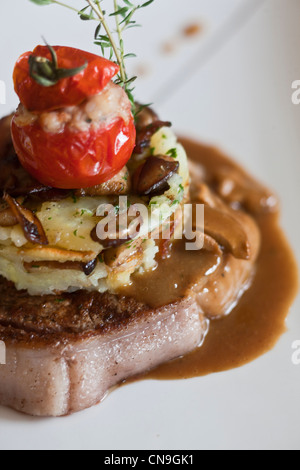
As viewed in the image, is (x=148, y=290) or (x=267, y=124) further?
(x=267, y=124)

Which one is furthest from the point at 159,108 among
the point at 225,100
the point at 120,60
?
the point at 120,60

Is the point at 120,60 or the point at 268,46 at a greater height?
the point at 268,46

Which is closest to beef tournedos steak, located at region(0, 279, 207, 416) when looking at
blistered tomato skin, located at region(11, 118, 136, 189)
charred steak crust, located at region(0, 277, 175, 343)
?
charred steak crust, located at region(0, 277, 175, 343)

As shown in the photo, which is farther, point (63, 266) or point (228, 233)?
point (228, 233)

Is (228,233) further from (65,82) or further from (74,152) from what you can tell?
(65,82)

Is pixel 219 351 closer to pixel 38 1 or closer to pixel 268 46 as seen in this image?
pixel 38 1

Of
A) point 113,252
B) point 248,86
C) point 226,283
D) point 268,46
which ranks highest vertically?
point 268,46

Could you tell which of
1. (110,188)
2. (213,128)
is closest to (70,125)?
(110,188)
